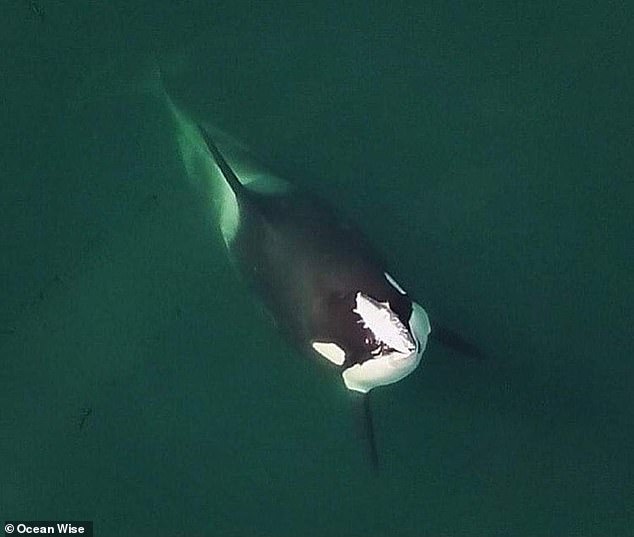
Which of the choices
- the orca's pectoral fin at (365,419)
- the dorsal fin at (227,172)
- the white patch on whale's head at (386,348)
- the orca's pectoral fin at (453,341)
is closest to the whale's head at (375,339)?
the white patch on whale's head at (386,348)

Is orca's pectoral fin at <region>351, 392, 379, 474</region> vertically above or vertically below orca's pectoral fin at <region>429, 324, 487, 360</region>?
below

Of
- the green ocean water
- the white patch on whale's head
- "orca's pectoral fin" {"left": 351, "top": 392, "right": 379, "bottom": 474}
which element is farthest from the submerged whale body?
the green ocean water

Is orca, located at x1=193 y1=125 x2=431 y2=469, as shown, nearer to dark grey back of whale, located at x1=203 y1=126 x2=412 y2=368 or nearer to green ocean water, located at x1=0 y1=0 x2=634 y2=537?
dark grey back of whale, located at x1=203 y1=126 x2=412 y2=368

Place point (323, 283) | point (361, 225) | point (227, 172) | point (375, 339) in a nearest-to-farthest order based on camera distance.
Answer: point (375, 339) → point (323, 283) → point (227, 172) → point (361, 225)

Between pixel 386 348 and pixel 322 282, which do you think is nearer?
pixel 386 348

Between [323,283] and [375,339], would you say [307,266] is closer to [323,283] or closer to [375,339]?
[323,283]

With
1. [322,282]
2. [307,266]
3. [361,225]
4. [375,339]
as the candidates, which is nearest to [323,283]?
[322,282]
